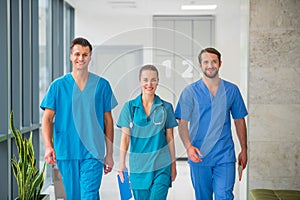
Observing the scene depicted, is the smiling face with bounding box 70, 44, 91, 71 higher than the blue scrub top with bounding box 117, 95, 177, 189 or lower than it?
higher

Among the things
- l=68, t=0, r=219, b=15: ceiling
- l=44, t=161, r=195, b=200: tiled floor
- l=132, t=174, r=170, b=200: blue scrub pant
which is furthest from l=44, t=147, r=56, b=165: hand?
l=68, t=0, r=219, b=15: ceiling

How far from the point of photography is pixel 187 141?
3193mm

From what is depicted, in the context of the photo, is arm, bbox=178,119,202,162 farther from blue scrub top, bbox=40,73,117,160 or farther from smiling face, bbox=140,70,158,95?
blue scrub top, bbox=40,73,117,160

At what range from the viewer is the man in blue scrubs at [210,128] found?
3.25 m

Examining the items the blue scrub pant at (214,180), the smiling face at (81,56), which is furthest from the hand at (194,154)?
the smiling face at (81,56)

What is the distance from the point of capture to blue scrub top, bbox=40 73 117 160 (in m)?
3.13

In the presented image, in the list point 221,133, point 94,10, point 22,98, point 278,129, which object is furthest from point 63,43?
point 221,133

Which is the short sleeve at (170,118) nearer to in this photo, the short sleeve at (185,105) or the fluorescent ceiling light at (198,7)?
the short sleeve at (185,105)

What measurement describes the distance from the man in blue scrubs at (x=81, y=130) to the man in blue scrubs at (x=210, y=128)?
1.46 ft

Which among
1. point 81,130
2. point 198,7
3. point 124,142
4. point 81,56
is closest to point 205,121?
point 124,142

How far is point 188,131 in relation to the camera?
3262mm

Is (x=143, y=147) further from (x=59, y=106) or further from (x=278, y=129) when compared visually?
(x=278, y=129)

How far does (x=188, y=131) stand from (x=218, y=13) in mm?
4389

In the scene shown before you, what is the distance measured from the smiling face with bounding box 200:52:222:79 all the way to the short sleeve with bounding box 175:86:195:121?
0.17 m
